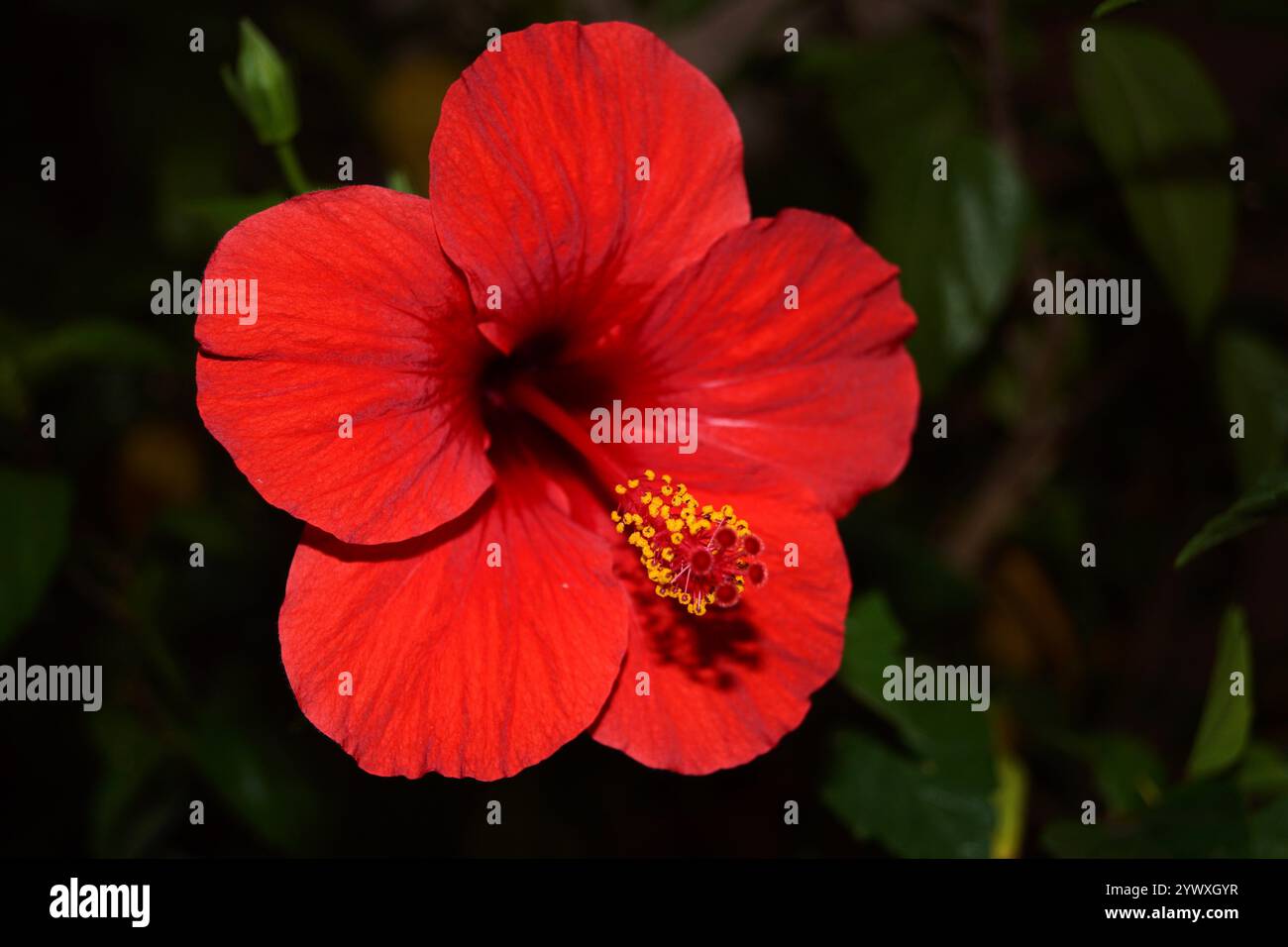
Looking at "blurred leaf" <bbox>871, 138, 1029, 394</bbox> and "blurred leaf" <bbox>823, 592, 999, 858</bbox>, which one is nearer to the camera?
"blurred leaf" <bbox>823, 592, 999, 858</bbox>

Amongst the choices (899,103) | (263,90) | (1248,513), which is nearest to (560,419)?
(263,90)

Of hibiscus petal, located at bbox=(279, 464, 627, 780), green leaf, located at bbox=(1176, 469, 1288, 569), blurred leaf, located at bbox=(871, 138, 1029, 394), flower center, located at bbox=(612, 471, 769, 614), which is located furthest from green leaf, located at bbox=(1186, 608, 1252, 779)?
hibiscus petal, located at bbox=(279, 464, 627, 780)

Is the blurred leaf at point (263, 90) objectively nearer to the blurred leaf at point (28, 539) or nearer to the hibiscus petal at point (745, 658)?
the blurred leaf at point (28, 539)

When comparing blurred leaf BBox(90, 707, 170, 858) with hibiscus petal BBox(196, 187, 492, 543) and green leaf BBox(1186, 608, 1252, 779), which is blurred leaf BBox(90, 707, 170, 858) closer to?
hibiscus petal BBox(196, 187, 492, 543)

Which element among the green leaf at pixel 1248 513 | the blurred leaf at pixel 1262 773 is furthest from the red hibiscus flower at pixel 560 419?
the blurred leaf at pixel 1262 773

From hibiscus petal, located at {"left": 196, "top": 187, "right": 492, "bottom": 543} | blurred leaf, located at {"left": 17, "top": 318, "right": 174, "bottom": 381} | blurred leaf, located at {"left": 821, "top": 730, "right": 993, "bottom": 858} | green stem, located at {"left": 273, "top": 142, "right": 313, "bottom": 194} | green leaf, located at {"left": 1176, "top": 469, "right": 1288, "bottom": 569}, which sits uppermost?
green stem, located at {"left": 273, "top": 142, "right": 313, "bottom": 194}

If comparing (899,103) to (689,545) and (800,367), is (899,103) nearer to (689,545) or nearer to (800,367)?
(800,367)

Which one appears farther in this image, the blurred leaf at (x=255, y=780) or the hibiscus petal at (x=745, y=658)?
the blurred leaf at (x=255, y=780)
